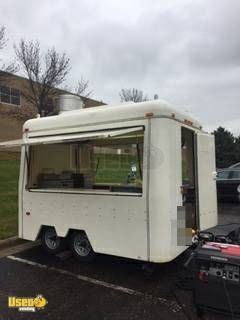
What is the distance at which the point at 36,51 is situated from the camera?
→ 70.9ft

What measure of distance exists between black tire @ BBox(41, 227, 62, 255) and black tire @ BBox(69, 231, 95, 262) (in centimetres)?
37

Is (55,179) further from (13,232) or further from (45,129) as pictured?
(13,232)

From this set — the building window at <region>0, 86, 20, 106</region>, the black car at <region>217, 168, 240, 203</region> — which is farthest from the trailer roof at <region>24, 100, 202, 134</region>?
the building window at <region>0, 86, 20, 106</region>

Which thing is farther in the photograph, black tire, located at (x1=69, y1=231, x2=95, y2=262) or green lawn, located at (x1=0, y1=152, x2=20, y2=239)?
green lawn, located at (x1=0, y1=152, x2=20, y2=239)

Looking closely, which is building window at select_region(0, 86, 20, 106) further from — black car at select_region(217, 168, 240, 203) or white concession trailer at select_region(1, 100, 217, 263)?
white concession trailer at select_region(1, 100, 217, 263)

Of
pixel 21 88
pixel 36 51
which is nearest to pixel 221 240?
pixel 36 51

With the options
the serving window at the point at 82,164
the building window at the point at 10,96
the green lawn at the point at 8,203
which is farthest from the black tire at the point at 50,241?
the building window at the point at 10,96

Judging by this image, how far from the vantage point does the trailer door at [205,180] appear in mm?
5875

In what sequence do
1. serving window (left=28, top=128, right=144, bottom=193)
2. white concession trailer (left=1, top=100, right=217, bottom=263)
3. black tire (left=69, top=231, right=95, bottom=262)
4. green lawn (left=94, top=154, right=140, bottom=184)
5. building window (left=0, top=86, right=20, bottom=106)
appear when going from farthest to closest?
building window (left=0, top=86, right=20, bottom=106)
serving window (left=28, top=128, right=144, bottom=193)
green lawn (left=94, top=154, right=140, bottom=184)
black tire (left=69, top=231, right=95, bottom=262)
white concession trailer (left=1, top=100, right=217, bottom=263)

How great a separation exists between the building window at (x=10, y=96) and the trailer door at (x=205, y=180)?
1113 inches

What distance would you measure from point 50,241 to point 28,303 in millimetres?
1961

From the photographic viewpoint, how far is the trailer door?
231 inches

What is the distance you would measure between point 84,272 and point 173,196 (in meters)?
1.89

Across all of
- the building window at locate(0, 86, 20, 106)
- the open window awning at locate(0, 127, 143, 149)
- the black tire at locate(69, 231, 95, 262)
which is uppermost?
the building window at locate(0, 86, 20, 106)
